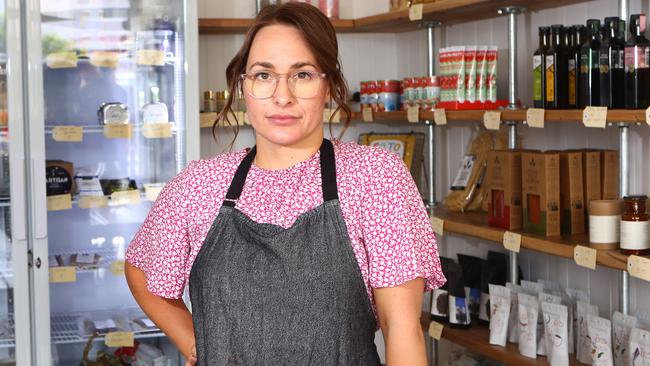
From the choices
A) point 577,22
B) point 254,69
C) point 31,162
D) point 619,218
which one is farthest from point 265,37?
point 31,162

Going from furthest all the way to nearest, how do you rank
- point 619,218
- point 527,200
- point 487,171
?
point 487,171, point 527,200, point 619,218

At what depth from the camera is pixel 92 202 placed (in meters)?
4.36

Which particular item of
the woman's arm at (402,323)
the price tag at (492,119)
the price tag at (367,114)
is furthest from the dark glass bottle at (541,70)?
the woman's arm at (402,323)

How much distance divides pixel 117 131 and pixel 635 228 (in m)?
2.32

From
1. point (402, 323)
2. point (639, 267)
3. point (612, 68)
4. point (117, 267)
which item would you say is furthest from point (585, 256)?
point (117, 267)

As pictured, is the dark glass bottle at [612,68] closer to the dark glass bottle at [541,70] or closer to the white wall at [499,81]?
the white wall at [499,81]

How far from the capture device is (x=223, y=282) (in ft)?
6.19

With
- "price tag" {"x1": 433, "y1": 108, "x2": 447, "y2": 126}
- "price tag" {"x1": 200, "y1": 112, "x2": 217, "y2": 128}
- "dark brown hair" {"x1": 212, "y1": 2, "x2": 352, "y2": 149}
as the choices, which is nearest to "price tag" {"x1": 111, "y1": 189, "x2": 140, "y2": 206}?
"price tag" {"x1": 200, "y1": 112, "x2": 217, "y2": 128}

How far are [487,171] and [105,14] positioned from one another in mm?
1846

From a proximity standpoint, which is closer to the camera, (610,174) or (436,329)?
(610,174)

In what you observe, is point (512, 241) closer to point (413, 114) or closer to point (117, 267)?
A: point (413, 114)

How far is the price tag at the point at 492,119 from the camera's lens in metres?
A: 3.61

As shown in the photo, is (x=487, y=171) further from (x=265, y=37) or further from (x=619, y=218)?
(x=265, y=37)

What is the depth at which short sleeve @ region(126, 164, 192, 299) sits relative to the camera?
1992 millimetres
